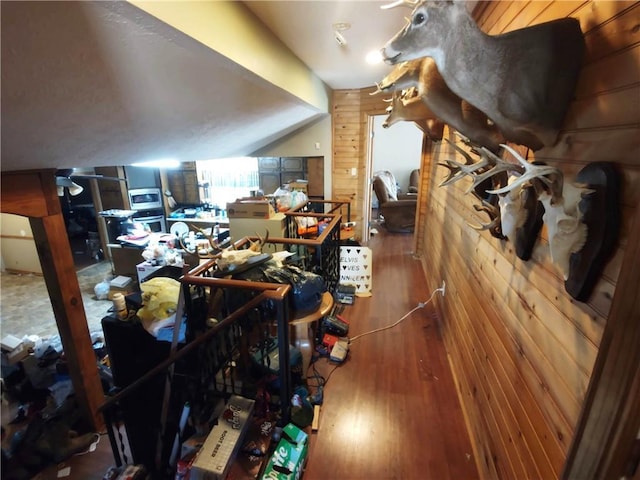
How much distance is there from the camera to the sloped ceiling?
1027 millimetres

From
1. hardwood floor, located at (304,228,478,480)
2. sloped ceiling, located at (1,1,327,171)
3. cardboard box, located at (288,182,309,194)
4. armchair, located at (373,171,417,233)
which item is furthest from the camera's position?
armchair, located at (373,171,417,233)

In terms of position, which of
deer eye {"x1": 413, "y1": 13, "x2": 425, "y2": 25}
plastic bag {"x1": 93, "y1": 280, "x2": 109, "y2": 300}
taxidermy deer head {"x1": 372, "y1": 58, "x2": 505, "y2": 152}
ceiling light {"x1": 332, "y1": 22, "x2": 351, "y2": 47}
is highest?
ceiling light {"x1": 332, "y1": 22, "x2": 351, "y2": 47}

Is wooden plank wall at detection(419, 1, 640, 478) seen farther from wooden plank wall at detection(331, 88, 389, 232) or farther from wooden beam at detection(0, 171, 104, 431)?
wooden plank wall at detection(331, 88, 389, 232)

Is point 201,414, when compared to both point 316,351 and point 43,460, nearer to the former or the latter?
point 316,351

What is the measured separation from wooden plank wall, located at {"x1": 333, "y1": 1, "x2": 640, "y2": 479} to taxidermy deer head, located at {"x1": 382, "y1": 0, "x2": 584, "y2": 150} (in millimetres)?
55

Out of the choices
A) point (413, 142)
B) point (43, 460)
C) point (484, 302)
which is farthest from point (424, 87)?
point (413, 142)


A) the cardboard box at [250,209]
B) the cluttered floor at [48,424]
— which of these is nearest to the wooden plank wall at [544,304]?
the cardboard box at [250,209]

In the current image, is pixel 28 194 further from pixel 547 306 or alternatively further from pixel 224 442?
pixel 547 306

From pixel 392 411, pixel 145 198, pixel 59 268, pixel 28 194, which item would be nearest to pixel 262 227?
pixel 59 268

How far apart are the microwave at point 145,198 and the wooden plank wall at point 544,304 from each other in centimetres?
591

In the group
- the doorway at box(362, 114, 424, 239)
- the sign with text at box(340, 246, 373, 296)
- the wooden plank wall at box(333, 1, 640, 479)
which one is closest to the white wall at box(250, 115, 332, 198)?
the sign with text at box(340, 246, 373, 296)

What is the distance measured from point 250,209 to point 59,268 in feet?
5.82

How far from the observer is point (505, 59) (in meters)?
0.93

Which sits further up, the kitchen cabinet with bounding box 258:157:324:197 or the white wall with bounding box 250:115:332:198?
the white wall with bounding box 250:115:332:198
